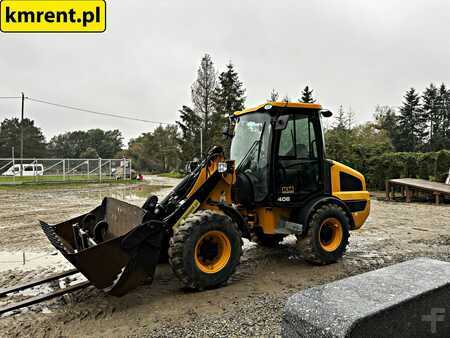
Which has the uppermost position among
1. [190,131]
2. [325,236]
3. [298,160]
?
[190,131]

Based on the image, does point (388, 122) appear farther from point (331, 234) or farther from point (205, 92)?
point (331, 234)

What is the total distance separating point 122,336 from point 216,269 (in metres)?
1.34

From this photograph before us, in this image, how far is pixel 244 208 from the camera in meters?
5.11

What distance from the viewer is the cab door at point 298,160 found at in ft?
16.2

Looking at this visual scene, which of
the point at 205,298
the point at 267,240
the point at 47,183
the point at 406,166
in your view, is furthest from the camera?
the point at 47,183

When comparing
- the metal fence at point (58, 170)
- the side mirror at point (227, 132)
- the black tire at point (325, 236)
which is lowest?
the black tire at point (325, 236)

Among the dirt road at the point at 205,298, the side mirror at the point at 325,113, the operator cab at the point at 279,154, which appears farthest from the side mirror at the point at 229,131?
the dirt road at the point at 205,298

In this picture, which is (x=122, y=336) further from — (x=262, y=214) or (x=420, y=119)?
(x=420, y=119)

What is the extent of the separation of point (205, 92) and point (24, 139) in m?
41.2

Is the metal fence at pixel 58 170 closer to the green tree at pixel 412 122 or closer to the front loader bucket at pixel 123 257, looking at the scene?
the front loader bucket at pixel 123 257

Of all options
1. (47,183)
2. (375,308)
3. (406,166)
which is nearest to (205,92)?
(47,183)

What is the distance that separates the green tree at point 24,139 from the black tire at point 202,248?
2495 inches

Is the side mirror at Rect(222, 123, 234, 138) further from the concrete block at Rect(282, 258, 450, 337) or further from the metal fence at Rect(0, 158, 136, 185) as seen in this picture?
the metal fence at Rect(0, 158, 136, 185)

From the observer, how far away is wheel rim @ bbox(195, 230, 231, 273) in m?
4.02
